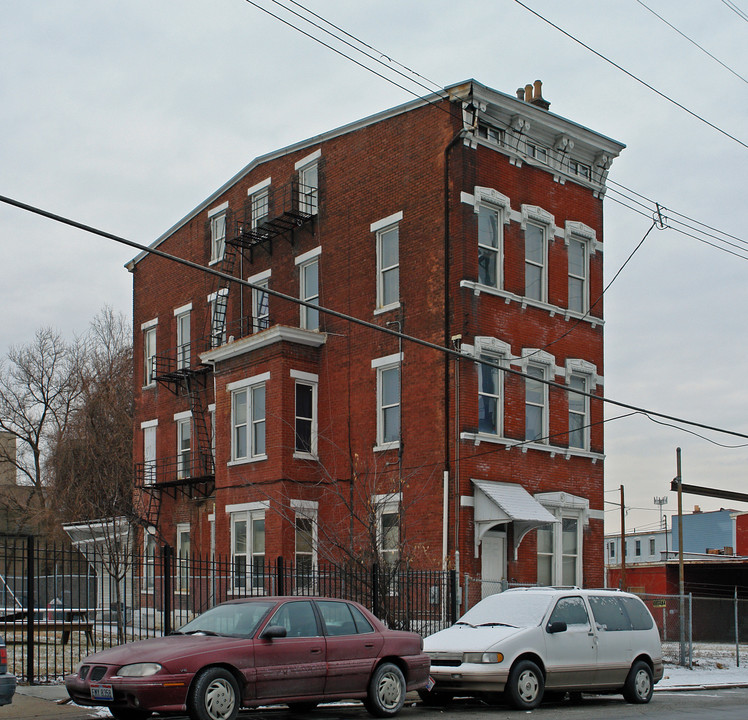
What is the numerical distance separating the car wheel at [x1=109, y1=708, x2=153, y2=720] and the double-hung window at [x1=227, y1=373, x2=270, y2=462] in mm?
15781

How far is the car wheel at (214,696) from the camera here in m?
11.2

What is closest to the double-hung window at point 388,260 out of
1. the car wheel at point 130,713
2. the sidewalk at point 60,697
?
the sidewalk at point 60,697

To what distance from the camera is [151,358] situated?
36.1 m

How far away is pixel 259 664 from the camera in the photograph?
12000 millimetres

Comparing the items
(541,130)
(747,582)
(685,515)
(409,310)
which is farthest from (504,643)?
(685,515)

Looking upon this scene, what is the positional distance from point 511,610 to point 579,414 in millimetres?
13105

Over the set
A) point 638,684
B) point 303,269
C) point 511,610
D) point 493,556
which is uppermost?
point 303,269

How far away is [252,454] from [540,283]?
8877mm

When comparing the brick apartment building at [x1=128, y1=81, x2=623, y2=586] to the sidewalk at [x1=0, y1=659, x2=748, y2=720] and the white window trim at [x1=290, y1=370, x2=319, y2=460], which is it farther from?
the sidewalk at [x1=0, y1=659, x2=748, y2=720]

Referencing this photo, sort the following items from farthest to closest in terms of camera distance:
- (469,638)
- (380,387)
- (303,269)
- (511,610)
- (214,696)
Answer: (303,269) → (380,387) → (511,610) → (469,638) → (214,696)

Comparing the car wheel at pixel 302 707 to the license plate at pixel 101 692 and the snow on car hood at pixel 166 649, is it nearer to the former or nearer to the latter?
the snow on car hood at pixel 166 649

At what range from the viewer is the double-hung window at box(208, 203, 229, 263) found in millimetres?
33344

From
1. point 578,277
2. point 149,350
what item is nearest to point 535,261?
point 578,277

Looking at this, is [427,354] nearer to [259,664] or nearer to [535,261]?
[535,261]
